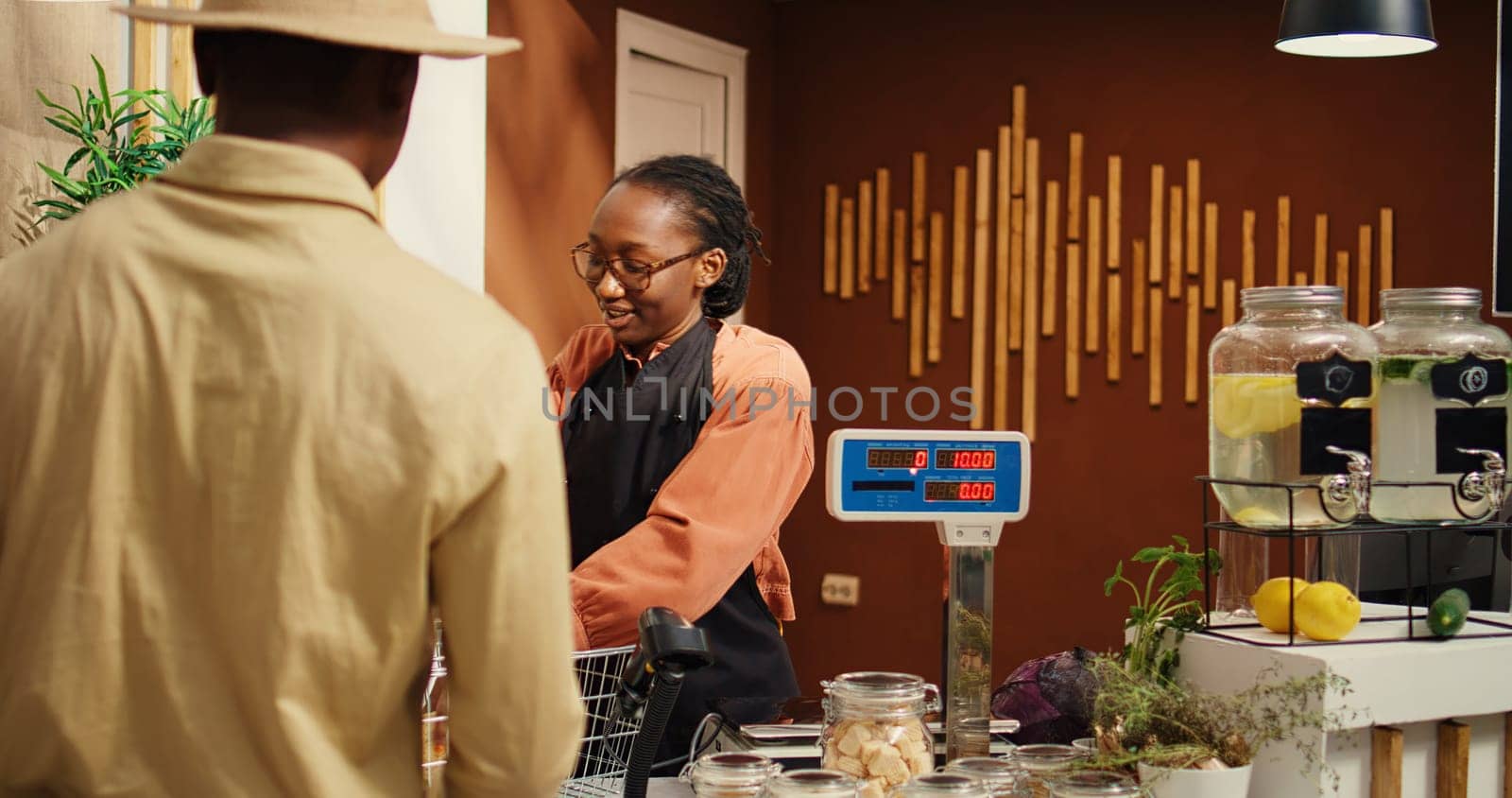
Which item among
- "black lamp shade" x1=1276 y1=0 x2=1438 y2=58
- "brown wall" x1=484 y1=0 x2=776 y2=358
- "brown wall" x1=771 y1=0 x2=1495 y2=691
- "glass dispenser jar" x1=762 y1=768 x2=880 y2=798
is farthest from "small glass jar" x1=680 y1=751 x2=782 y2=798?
"brown wall" x1=771 y1=0 x2=1495 y2=691

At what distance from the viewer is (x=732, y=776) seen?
58.9 inches

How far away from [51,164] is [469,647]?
6.54 ft

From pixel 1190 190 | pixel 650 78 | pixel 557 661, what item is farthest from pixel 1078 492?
pixel 557 661

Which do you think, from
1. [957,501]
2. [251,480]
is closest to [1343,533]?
[957,501]

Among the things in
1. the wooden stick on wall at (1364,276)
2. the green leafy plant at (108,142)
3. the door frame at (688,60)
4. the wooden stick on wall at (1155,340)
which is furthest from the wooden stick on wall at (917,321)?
the green leafy plant at (108,142)

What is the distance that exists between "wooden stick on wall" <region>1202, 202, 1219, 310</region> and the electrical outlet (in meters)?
1.66

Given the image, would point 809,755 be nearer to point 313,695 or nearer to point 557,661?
point 557,661

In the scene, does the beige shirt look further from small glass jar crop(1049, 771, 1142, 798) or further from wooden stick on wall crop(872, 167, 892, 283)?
wooden stick on wall crop(872, 167, 892, 283)

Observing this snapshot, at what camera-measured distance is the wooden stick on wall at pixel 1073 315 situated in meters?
5.18

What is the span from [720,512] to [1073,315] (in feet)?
10.5

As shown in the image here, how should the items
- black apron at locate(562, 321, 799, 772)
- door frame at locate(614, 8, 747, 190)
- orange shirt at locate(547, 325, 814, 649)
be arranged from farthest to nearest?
door frame at locate(614, 8, 747, 190)
black apron at locate(562, 321, 799, 772)
orange shirt at locate(547, 325, 814, 649)

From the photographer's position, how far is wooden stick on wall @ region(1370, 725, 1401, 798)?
1.61 meters

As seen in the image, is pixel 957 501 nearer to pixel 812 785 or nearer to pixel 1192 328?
pixel 812 785

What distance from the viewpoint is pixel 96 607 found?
0.98 metres
